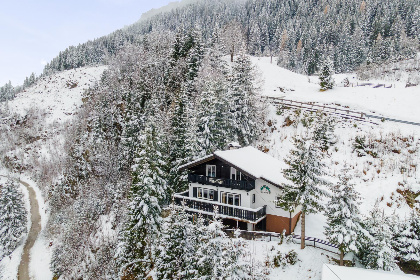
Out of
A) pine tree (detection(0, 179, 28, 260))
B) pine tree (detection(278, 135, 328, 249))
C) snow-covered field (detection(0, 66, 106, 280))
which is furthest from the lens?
snow-covered field (detection(0, 66, 106, 280))

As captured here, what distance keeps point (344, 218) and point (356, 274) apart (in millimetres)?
7476

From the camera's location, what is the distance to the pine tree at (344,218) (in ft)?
61.5

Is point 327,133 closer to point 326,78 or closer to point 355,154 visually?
point 355,154

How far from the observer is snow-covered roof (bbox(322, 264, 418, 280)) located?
39.4 feet

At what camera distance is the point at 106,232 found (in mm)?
43906

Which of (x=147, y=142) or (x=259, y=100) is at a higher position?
(x=259, y=100)

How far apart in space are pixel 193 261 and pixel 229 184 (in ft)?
31.0

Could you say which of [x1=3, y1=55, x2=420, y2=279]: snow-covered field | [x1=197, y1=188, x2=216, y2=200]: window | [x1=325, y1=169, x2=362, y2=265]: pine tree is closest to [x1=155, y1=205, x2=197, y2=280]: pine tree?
[x1=3, y1=55, x2=420, y2=279]: snow-covered field

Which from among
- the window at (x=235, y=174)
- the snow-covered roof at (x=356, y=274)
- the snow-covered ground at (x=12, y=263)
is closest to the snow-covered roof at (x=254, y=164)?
the window at (x=235, y=174)

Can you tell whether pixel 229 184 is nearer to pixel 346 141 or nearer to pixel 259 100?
pixel 346 141

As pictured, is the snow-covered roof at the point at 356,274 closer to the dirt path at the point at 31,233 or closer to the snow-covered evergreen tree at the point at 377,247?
the snow-covered evergreen tree at the point at 377,247

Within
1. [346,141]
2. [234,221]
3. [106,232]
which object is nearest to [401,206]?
[346,141]

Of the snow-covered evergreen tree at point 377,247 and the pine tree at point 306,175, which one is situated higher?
the pine tree at point 306,175

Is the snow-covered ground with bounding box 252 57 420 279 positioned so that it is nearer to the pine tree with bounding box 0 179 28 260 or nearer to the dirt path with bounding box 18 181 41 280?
the dirt path with bounding box 18 181 41 280
